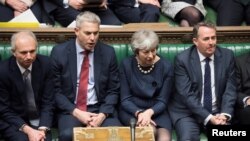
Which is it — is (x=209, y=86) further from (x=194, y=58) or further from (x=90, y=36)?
(x=90, y=36)

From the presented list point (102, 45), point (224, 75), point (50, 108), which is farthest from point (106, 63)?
point (224, 75)

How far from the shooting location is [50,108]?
154 inches

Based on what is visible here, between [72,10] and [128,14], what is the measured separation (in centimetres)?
47

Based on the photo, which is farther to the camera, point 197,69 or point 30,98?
point 197,69

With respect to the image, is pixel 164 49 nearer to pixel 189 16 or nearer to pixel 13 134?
pixel 189 16

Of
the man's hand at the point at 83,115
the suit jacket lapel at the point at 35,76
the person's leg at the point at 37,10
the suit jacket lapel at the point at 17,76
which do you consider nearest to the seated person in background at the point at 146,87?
the man's hand at the point at 83,115

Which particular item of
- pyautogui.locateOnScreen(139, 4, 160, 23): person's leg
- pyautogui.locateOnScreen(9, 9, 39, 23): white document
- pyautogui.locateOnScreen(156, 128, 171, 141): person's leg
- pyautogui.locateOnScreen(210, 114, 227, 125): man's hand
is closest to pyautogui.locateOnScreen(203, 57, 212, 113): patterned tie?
pyautogui.locateOnScreen(210, 114, 227, 125): man's hand

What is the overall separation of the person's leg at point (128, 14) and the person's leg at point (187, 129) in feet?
3.75

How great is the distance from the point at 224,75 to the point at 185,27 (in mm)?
622

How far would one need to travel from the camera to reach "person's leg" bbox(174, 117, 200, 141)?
12.7ft

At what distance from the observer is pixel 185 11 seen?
191 inches

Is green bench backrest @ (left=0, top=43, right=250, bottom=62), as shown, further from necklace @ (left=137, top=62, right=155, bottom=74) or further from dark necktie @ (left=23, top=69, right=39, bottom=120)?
dark necktie @ (left=23, top=69, right=39, bottom=120)

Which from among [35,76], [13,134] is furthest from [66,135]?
[35,76]

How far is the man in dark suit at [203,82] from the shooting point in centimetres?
399
